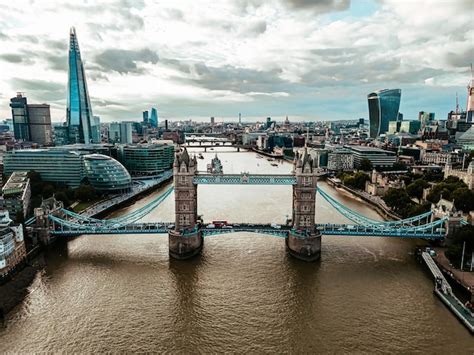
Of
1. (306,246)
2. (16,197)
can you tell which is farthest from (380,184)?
(16,197)

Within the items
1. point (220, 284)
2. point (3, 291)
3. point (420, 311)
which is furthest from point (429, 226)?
point (3, 291)

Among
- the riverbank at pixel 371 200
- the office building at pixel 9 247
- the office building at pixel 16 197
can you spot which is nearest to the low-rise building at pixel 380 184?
the riverbank at pixel 371 200

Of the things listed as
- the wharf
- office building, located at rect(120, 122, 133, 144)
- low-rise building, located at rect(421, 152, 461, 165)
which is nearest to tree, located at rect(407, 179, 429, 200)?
the wharf

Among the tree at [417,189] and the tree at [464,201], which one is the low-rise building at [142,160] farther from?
the tree at [464,201]

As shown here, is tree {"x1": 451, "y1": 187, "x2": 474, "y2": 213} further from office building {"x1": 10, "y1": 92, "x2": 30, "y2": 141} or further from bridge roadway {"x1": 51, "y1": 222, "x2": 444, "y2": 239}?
A: office building {"x1": 10, "y1": 92, "x2": 30, "y2": 141}

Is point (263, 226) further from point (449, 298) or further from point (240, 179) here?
point (449, 298)

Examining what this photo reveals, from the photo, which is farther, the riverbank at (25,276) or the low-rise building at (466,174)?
the low-rise building at (466,174)

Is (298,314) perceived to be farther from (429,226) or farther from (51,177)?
(51,177)
